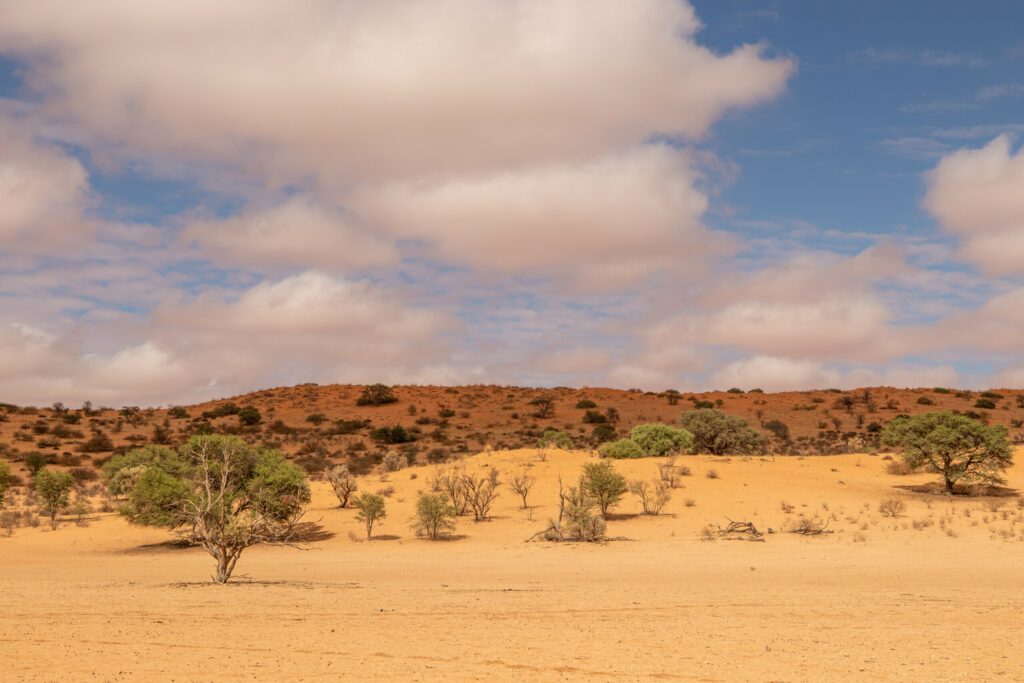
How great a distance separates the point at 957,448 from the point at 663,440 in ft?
45.7

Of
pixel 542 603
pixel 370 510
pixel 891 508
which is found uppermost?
pixel 370 510

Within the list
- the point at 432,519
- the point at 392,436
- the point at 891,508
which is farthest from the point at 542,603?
the point at 392,436

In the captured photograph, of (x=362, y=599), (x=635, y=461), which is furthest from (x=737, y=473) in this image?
(x=362, y=599)

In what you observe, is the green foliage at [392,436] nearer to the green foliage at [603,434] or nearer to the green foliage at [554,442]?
the green foliage at [603,434]

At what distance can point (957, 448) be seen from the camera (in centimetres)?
Answer: 3550

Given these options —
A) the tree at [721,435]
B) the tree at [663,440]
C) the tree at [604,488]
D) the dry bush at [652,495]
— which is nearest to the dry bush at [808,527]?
the dry bush at [652,495]

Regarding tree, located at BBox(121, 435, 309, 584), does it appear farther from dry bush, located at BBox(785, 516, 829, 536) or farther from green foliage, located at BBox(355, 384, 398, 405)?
green foliage, located at BBox(355, 384, 398, 405)

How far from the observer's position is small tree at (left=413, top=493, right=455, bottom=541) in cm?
2945

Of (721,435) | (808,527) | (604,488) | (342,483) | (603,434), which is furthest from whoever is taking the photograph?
(603,434)

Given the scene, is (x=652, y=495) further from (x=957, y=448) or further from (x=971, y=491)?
(x=971, y=491)

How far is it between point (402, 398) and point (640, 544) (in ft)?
237

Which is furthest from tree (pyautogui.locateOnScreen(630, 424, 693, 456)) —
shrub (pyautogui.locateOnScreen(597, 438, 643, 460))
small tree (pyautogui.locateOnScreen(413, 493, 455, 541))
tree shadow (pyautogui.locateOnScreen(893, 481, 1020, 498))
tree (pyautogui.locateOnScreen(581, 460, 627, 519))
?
small tree (pyautogui.locateOnScreen(413, 493, 455, 541))

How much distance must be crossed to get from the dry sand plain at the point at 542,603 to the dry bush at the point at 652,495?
58 centimetres

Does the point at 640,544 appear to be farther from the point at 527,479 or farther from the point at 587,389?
the point at 587,389
